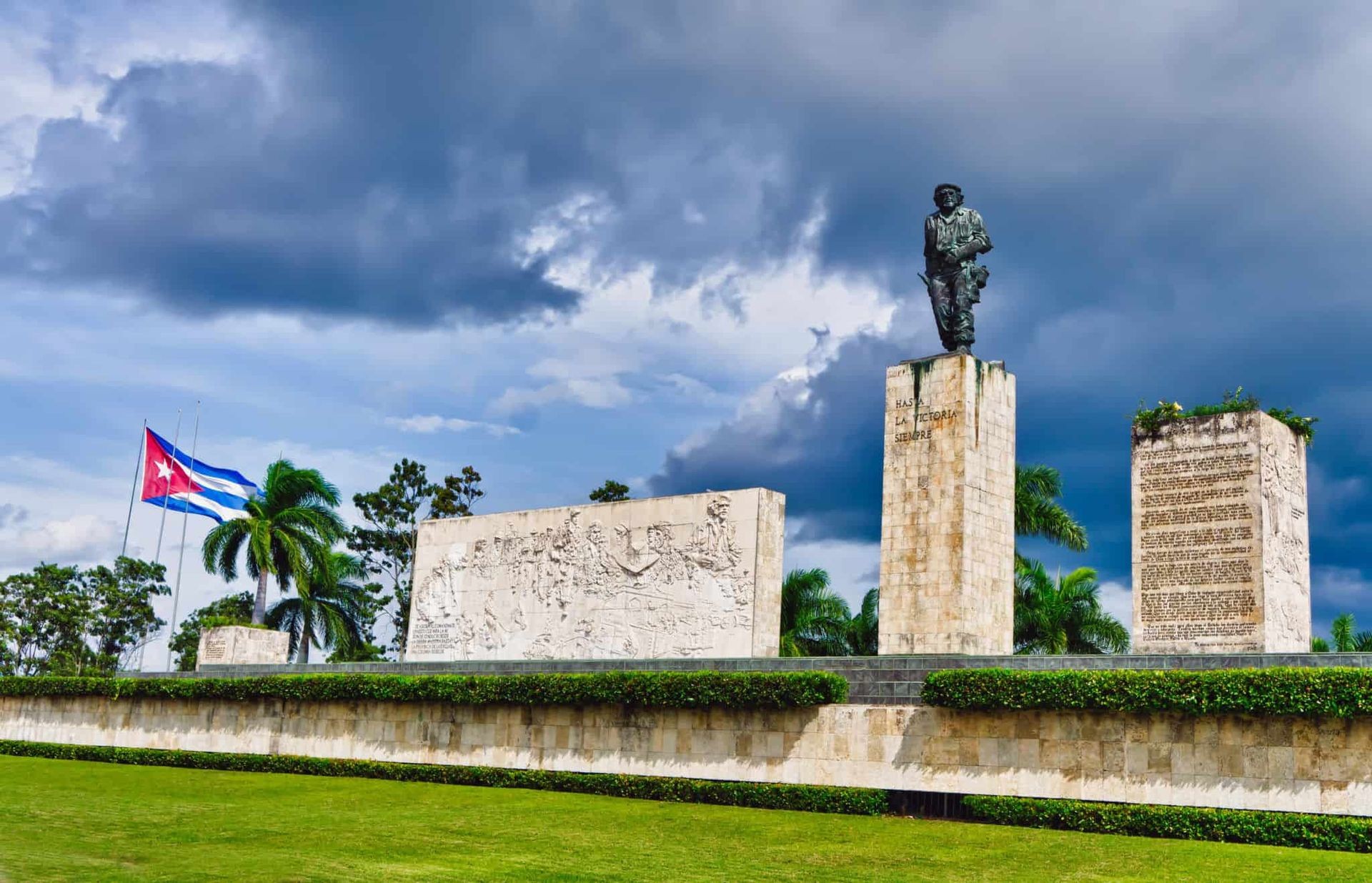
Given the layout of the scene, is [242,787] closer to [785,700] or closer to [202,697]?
[202,697]

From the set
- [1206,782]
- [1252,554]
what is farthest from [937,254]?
[1206,782]

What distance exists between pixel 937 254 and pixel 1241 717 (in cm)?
774

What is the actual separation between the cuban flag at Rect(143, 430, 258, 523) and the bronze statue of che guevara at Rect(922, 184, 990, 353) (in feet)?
50.8

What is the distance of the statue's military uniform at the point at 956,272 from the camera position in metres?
17.1

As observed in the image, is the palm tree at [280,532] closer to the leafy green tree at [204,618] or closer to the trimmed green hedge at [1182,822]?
the leafy green tree at [204,618]

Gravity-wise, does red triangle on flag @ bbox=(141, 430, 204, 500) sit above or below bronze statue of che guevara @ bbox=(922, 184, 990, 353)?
below

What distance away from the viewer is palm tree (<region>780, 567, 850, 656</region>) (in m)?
24.2

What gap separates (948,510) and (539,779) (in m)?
6.00

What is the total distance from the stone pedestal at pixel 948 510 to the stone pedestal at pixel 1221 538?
227 cm

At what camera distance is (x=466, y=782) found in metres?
16.8

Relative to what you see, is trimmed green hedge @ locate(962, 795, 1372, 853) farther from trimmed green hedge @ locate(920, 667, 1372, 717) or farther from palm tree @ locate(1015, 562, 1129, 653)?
palm tree @ locate(1015, 562, 1129, 653)

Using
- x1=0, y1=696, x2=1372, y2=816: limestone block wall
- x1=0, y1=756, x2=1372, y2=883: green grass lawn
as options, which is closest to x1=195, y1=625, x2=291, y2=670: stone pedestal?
x1=0, y1=696, x2=1372, y2=816: limestone block wall

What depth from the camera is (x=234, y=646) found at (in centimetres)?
2528

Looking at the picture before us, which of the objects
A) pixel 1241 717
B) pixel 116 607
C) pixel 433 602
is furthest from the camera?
pixel 116 607
